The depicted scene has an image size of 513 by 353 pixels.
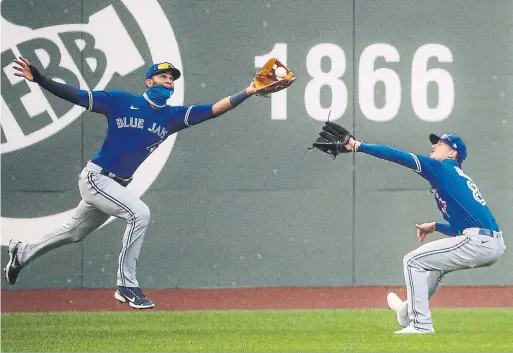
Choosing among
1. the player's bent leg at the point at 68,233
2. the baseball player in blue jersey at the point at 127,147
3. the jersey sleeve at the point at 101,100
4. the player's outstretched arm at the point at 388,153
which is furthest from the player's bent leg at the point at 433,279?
the jersey sleeve at the point at 101,100

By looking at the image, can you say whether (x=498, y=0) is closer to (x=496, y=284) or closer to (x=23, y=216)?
(x=496, y=284)

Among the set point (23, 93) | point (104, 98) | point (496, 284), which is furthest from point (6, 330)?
point (496, 284)

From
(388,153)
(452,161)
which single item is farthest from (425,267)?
(388,153)

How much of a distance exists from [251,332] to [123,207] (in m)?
1.40

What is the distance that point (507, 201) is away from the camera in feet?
42.8

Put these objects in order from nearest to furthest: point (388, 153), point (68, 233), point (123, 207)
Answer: point (388, 153)
point (123, 207)
point (68, 233)

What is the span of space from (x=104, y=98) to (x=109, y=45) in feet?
10.6

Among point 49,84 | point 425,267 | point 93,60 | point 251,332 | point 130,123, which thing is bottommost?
point 251,332

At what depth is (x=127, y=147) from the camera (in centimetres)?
952

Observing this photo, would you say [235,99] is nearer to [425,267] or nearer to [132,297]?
[132,297]

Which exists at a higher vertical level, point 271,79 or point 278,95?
point 271,79

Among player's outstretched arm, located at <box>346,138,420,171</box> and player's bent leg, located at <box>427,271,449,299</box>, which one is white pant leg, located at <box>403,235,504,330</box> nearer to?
player's bent leg, located at <box>427,271,449,299</box>

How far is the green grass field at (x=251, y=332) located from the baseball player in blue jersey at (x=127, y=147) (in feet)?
1.89

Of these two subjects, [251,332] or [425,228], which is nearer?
[251,332]
